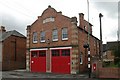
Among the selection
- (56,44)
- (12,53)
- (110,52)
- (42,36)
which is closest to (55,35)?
(56,44)

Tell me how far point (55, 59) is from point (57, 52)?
1.10 metres

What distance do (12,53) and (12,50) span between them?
0.59 metres

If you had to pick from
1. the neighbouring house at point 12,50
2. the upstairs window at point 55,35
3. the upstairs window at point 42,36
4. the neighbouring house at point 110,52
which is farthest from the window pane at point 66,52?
the neighbouring house at point 12,50

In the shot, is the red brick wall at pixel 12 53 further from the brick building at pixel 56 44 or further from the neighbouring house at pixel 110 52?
the neighbouring house at pixel 110 52

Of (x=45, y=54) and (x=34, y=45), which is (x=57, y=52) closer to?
(x=45, y=54)

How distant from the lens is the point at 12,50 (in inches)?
1774

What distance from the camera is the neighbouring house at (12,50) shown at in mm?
43084

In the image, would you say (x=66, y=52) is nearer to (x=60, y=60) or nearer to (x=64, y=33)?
(x=60, y=60)

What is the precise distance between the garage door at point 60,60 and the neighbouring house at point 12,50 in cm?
1203

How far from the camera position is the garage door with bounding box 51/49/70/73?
3350 centimetres

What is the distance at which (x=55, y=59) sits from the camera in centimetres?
3491

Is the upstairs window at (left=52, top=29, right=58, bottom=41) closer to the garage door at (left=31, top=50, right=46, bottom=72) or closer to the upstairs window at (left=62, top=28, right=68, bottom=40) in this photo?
the upstairs window at (left=62, top=28, right=68, bottom=40)

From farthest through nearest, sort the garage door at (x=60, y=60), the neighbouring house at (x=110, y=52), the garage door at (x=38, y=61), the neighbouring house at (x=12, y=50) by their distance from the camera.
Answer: the neighbouring house at (x=12, y=50) < the garage door at (x=38, y=61) < the garage door at (x=60, y=60) < the neighbouring house at (x=110, y=52)

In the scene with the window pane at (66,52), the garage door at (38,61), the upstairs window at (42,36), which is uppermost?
the upstairs window at (42,36)
